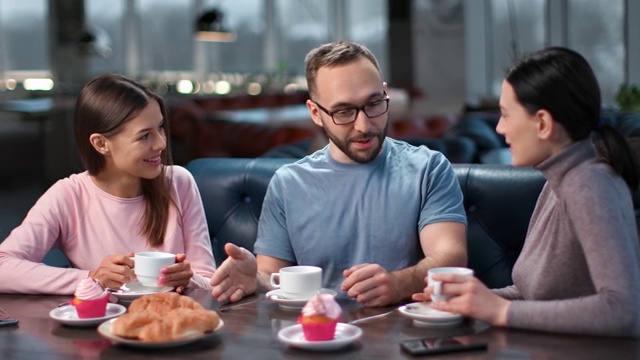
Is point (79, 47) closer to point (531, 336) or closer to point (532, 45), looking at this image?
point (532, 45)

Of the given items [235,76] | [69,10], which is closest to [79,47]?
[69,10]

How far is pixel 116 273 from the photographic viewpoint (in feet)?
6.55

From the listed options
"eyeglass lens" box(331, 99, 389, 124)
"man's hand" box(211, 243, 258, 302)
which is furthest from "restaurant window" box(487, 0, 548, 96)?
"man's hand" box(211, 243, 258, 302)

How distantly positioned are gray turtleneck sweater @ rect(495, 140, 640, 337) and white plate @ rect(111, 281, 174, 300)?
77 cm

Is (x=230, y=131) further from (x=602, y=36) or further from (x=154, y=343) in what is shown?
(x=602, y=36)

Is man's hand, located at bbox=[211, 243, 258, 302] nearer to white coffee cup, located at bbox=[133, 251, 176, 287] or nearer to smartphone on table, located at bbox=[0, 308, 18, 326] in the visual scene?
white coffee cup, located at bbox=[133, 251, 176, 287]

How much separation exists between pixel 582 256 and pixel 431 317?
30cm

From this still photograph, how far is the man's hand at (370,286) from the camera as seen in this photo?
1.85 metres

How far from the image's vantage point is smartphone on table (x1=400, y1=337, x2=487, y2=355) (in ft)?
4.85

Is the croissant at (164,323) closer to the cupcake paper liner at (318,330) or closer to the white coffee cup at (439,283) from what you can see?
the cupcake paper liner at (318,330)

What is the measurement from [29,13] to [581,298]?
12915mm

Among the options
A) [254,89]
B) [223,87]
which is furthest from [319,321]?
[223,87]

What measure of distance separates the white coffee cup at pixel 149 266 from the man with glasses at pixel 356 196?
0.78 ft

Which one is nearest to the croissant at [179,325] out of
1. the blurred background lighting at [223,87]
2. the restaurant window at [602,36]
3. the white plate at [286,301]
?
the white plate at [286,301]
